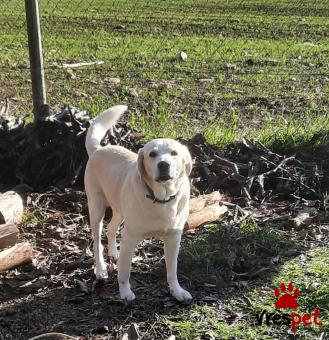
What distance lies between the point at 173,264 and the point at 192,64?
18.8ft

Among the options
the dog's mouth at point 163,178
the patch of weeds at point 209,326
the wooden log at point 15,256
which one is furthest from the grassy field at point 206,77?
the wooden log at point 15,256

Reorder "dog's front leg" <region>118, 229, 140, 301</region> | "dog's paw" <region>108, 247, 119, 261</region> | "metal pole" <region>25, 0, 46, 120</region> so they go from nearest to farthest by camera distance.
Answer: "dog's front leg" <region>118, 229, 140, 301</region> → "dog's paw" <region>108, 247, 119, 261</region> → "metal pole" <region>25, 0, 46, 120</region>

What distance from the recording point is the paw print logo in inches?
126

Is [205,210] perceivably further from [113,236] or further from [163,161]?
[163,161]

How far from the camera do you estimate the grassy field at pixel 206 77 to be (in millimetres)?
3334

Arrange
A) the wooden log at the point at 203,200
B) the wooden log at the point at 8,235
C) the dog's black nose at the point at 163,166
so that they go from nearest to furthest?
the dog's black nose at the point at 163,166
the wooden log at the point at 8,235
the wooden log at the point at 203,200

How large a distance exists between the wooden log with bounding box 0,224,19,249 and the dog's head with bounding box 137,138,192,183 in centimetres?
106

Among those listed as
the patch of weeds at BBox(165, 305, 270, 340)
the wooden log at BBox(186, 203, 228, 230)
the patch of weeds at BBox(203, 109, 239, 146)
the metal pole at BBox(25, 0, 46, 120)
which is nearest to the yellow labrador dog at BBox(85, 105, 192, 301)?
the patch of weeds at BBox(165, 305, 270, 340)

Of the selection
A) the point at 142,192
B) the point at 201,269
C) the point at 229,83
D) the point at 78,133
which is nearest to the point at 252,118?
the point at 229,83

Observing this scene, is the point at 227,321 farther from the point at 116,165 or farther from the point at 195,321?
the point at 116,165

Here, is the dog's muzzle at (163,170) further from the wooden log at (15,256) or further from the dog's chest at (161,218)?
the wooden log at (15,256)

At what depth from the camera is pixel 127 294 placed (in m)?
3.28

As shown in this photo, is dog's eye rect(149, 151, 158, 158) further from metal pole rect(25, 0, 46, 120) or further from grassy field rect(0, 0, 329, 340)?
metal pole rect(25, 0, 46, 120)

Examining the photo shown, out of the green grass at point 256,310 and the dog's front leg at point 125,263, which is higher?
the dog's front leg at point 125,263
